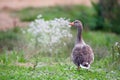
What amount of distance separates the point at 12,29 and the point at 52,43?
545cm

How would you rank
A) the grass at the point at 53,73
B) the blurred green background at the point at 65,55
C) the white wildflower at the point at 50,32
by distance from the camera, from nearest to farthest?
the grass at the point at 53,73 → the blurred green background at the point at 65,55 → the white wildflower at the point at 50,32

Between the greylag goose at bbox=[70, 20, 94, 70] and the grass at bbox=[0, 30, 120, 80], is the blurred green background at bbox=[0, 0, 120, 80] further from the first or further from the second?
the greylag goose at bbox=[70, 20, 94, 70]

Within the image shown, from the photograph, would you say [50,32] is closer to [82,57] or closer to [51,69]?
[51,69]

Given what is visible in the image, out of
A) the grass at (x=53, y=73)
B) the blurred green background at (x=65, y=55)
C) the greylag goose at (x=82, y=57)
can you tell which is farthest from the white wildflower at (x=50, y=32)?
the greylag goose at (x=82, y=57)

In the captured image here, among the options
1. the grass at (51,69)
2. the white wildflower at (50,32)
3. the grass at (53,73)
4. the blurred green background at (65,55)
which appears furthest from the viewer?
the white wildflower at (50,32)

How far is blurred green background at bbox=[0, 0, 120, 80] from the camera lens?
12.7 m

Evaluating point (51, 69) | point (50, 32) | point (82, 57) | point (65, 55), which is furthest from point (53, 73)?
point (50, 32)

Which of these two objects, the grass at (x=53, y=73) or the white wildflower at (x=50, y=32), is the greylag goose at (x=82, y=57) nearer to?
the grass at (x=53, y=73)

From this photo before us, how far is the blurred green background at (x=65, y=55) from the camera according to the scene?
12.7 meters

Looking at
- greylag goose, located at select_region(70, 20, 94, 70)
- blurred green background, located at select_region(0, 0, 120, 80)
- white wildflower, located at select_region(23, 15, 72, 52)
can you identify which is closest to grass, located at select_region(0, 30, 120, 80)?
blurred green background, located at select_region(0, 0, 120, 80)

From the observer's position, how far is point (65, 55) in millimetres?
16375

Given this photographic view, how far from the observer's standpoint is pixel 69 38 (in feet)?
56.6

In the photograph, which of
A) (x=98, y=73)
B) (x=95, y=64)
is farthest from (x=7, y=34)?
(x=98, y=73)

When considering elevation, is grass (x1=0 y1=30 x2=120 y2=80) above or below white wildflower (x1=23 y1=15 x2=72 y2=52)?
below
